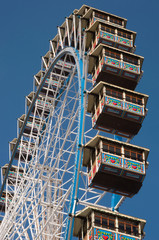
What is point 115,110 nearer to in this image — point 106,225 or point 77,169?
point 77,169

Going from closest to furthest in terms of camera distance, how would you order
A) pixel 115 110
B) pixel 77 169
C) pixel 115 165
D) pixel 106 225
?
pixel 106 225, pixel 77 169, pixel 115 165, pixel 115 110

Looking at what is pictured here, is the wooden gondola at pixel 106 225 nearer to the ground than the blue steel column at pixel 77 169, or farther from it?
nearer to the ground

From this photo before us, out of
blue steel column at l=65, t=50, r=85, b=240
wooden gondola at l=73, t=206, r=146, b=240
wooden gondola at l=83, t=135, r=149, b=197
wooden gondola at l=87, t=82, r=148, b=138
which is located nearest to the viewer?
wooden gondola at l=73, t=206, r=146, b=240

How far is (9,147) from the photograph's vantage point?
36.3 metres

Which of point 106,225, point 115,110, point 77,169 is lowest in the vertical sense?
point 106,225

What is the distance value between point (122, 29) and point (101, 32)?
5.67 feet

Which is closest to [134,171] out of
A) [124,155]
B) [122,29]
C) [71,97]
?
[124,155]

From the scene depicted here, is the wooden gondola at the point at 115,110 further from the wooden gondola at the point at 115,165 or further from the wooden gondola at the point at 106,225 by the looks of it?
the wooden gondola at the point at 106,225

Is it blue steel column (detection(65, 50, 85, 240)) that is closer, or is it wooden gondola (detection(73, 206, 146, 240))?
wooden gondola (detection(73, 206, 146, 240))

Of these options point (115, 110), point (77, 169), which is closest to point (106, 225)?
point (77, 169)

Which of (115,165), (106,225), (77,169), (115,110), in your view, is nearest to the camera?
(106,225)

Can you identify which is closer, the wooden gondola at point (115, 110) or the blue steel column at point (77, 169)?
the blue steel column at point (77, 169)

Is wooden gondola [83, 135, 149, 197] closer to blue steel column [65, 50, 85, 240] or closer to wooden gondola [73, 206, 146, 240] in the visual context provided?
blue steel column [65, 50, 85, 240]

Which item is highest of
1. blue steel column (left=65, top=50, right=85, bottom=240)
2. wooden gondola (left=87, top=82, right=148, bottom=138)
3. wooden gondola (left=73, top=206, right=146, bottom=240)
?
wooden gondola (left=87, top=82, right=148, bottom=138)
